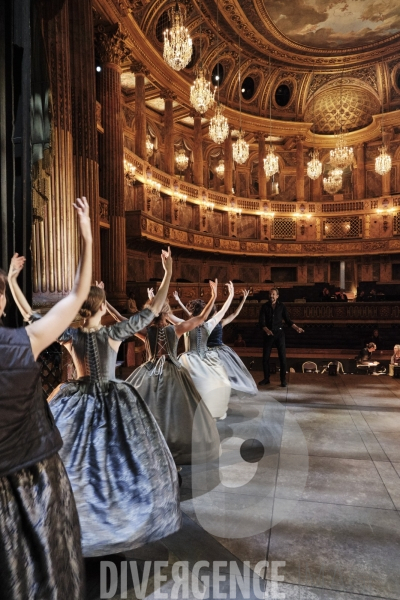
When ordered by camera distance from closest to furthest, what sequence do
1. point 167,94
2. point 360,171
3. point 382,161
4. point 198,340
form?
point 198,340 < point 167,94 < point 382,161 < point 360,171

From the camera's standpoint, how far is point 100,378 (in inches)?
101

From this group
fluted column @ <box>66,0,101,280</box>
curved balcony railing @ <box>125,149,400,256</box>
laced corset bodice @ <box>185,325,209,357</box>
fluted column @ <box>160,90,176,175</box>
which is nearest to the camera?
laced corset bodice @ <box>185,325,209,357</box>

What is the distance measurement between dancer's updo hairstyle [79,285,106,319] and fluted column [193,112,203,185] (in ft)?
63.0

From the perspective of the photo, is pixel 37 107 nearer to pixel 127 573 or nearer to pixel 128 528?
pixel 128 528

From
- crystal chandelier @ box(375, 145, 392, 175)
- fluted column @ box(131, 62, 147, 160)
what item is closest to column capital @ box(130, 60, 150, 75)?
fluted column @ box(131, 62, 147, 160)

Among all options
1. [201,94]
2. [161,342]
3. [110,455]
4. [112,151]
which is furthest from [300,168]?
[110,455]

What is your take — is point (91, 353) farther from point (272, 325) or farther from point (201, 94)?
point (201, 94)

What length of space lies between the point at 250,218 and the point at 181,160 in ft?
18.3

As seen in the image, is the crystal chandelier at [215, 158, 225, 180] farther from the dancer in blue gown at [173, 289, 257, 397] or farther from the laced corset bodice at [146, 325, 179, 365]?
the laced corset bodice at [146, 325, 179, 365]

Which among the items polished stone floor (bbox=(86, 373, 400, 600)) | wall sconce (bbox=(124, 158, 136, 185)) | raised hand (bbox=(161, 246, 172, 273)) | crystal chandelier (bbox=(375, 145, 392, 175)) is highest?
crystal chandelier (bbox=(375, 145, 392, 175))

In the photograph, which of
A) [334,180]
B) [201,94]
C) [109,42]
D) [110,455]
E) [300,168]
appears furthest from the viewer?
[300,168]

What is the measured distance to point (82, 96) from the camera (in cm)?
813

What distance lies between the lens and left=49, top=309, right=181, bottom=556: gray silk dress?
2096 mm

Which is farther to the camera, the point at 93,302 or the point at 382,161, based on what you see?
the point at 382,161
